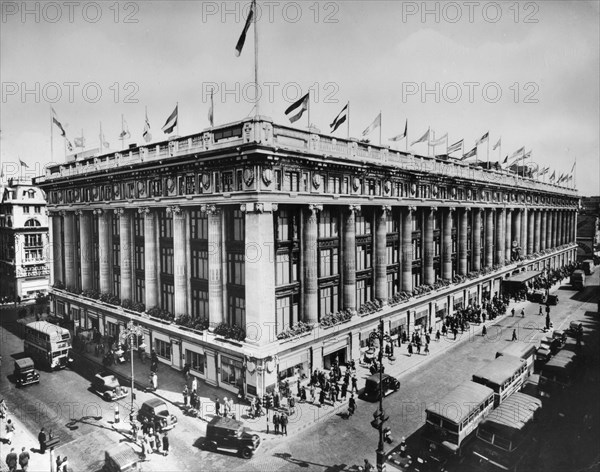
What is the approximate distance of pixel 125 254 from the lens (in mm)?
42781

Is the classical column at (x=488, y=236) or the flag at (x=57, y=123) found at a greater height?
the flag at (x=57, y=123)

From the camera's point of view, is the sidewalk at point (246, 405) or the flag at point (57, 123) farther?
the flag at point (57, 123)

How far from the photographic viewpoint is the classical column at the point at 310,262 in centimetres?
3306

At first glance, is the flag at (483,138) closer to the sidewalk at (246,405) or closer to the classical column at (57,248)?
the sidewalk at (246,405)

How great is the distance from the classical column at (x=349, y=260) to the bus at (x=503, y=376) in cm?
1279

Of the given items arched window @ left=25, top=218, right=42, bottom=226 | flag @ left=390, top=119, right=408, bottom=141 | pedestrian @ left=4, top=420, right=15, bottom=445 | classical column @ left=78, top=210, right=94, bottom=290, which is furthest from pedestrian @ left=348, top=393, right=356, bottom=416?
arched window @ left=25, top=218, right=42, bottom=226

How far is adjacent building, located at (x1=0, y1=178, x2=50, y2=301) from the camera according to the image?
6197 cm

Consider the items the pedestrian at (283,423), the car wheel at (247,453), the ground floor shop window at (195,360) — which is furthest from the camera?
the ground floor shop window at (195,360)

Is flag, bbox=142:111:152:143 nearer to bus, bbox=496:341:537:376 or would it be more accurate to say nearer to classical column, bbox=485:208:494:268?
bus, bbox=496:341:537:376

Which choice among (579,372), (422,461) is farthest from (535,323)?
(422,461)

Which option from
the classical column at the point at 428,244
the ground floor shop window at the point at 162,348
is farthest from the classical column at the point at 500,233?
the ground floor shop window at the point at 162,348

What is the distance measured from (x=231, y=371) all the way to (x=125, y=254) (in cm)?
1968

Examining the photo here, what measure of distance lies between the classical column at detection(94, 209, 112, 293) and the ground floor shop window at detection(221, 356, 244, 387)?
2209 centimetres

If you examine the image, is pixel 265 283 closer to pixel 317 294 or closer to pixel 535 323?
pixel 317 294
